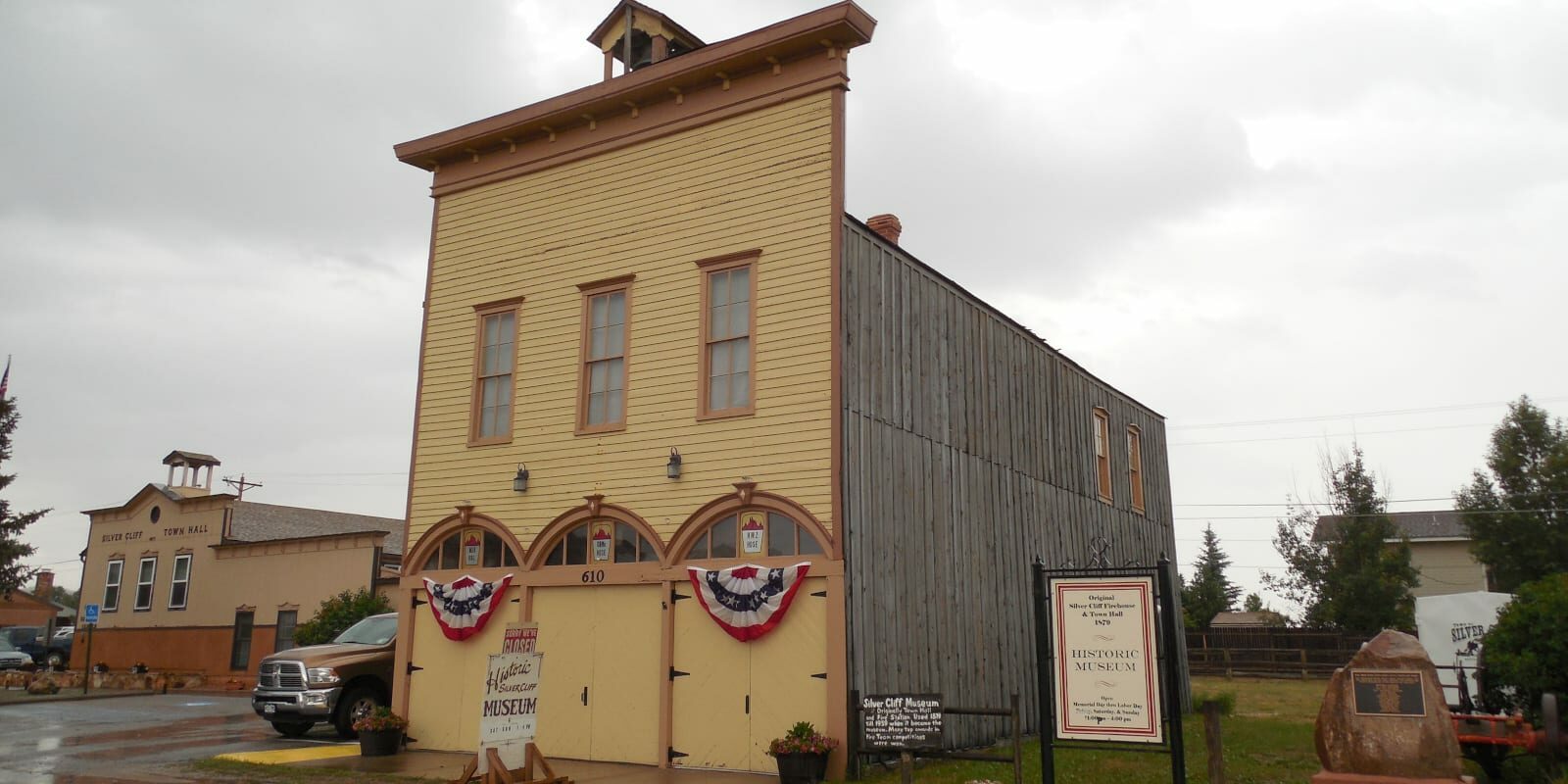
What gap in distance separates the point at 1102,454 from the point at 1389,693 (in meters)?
13.6

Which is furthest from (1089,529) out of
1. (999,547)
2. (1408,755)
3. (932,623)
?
(1408,755)

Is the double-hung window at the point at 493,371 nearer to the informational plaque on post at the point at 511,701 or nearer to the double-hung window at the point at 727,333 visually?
the double-hung window at the point at 727,333

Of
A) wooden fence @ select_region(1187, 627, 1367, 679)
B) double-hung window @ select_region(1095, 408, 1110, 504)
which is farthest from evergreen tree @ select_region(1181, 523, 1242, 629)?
double-hung window @ select_region(1095, 408, 1110, 504)

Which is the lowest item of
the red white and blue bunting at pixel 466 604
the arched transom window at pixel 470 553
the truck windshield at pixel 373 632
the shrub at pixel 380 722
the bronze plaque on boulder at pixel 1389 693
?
the shrub at pixel 380 722

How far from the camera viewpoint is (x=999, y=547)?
703 inches

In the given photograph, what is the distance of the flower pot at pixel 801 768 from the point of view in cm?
1255

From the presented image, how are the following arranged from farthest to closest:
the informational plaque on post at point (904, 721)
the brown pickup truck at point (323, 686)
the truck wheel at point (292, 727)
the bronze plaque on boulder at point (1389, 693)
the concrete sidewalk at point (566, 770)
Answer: the truck wheel at point (292, 727), the brown pickup truck at point (323, 686), the concrete sidewalk at point (566, 770), the informational plaque on post at point (904, 721), the bronze plaque on boulder at point (1389, 693)

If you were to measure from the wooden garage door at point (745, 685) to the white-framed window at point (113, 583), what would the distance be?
33842 millimetres

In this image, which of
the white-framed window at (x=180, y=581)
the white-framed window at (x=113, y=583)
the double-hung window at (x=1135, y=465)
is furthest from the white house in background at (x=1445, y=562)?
the white-framed window at (x=113, y=583)

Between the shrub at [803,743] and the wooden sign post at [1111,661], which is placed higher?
the wooden sign post at [1111,661]

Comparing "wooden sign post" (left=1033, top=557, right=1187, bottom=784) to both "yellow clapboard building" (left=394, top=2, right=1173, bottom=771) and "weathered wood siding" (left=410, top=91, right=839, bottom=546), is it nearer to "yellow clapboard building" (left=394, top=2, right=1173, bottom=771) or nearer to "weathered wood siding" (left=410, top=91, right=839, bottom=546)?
"yellow clapboard building" (left=394, top=2, right=1173, bottom=771)

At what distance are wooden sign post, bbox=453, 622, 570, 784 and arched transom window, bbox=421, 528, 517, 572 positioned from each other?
13.0ft

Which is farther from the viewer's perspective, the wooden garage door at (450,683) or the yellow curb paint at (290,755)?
the wooden garage door at (450,683)

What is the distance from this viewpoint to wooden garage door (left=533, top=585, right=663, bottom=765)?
14836 millimetres
